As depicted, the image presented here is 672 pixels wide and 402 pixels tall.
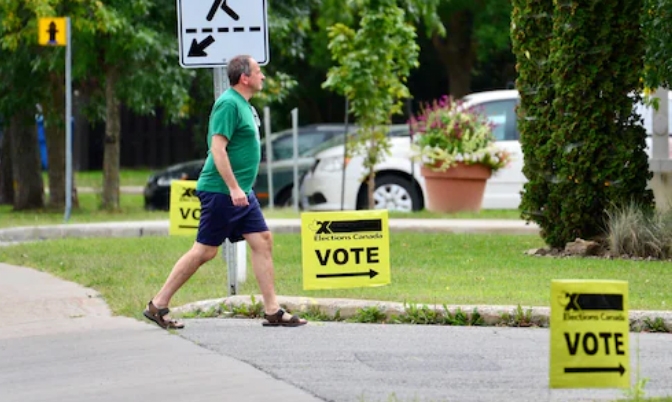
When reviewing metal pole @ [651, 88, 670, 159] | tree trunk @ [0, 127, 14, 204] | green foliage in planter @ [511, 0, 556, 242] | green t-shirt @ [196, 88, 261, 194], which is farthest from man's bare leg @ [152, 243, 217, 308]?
tree trunk @ [0, 127, 14, 204]

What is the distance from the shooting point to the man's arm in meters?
10.2

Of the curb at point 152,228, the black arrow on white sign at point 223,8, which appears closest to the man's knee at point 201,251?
the black arrow on white sign at point 223,8

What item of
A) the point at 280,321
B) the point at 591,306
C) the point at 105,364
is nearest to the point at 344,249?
the point at 280,321

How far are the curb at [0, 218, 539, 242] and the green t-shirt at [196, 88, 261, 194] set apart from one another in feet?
28.5

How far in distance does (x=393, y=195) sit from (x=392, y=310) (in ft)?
41.2

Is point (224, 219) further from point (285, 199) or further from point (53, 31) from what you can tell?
point (285, 199)

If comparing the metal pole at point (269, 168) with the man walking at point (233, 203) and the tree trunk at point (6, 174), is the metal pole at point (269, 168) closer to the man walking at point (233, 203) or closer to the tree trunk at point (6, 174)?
the tree trunk at point (6, 174)

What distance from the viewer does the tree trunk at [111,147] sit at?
24094 mm

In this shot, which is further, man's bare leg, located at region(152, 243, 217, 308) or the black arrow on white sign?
the black arrow on white sign

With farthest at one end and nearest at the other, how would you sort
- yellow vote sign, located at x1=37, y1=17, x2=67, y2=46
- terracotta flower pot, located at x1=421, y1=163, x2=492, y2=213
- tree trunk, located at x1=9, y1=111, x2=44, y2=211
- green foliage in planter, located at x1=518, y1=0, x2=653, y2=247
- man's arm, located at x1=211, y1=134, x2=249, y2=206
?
tree trunk, located at x1=9, y1=111, x2=44, y2=211, terracotta flower pot, located at x1=421, y1=163, x2=492, y2=213, yellow vote sign, located at x1=37, y1=17, x2=67, y2=46, green foliage in planter, located at x1=518, y1=0, x2=653, y2=247, man's arm, located at x1=211, y1=134, x2=249, y2=206

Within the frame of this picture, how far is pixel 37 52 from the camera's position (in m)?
24.0

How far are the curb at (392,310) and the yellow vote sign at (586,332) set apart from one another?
2983 millimetres

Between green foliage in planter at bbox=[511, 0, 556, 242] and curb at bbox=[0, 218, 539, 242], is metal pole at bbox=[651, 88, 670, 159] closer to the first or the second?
green foliage in planter at bbox=[511, 0, 556, 242]

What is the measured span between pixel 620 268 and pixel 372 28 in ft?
32.2
